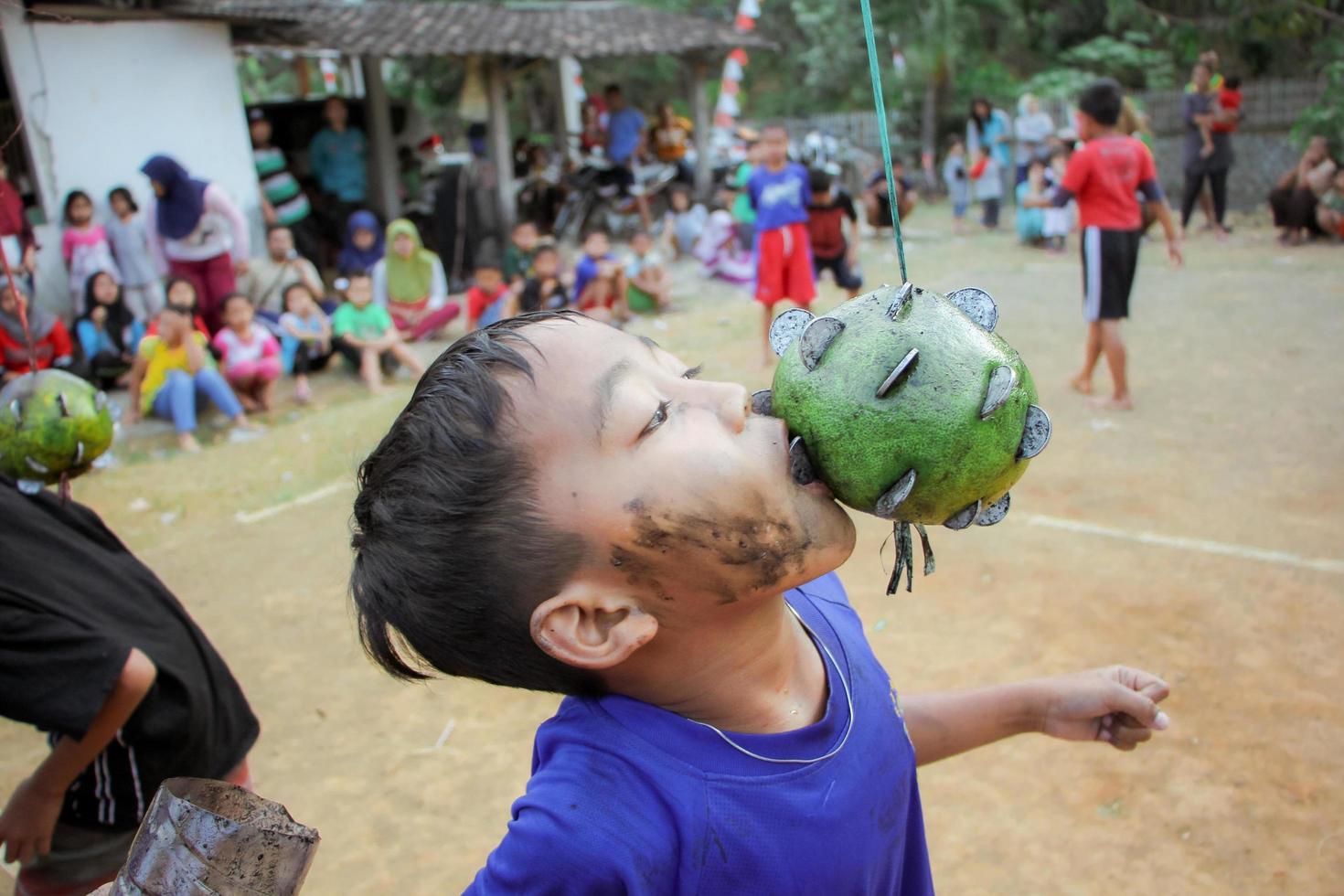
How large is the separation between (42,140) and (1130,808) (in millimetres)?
10329

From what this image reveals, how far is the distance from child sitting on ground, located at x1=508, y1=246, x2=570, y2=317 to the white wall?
346 centimetres

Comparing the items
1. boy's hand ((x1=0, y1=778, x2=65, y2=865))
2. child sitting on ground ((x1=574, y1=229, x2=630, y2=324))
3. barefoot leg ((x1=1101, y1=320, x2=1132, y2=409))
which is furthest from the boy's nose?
child sitting on ground ((x1=574, y1=229, x2=630, y2=324))

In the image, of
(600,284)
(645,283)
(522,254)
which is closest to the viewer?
(600,284)

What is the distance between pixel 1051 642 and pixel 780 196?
5244mm

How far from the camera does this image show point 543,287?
399 inches

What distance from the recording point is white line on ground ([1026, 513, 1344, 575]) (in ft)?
14.5

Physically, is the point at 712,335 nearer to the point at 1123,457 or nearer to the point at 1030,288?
the point at 1030,288

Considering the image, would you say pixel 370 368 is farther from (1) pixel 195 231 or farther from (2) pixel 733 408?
(2) pixel 733 408

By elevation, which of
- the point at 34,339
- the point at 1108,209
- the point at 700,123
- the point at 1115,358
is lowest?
the point at 1115,358

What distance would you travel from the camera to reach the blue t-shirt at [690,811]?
125cm

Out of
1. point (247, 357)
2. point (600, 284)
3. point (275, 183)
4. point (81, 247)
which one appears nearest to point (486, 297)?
point (600, 284)

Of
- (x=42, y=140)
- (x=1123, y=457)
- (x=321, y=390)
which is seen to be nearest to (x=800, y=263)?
(x=1123, y=457)

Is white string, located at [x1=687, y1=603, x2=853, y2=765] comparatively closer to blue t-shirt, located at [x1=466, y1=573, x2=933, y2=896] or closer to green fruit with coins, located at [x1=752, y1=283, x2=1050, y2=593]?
blue t-shirt, located at [x1=466, y1=573, x2=933, y2=896]

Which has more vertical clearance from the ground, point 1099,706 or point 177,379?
point 1099,706
